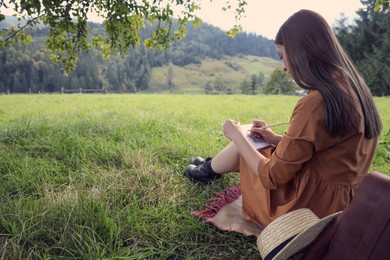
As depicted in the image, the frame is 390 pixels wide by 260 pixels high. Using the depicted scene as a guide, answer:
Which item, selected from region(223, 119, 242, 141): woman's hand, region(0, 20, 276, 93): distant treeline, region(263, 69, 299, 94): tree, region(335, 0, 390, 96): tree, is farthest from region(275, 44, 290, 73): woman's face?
region(263, 69, 299, 94): tree

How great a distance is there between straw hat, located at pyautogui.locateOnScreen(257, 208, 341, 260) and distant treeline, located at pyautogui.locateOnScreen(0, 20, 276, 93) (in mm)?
16661

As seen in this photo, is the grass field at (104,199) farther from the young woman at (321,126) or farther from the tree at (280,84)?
the tree at (280,84)

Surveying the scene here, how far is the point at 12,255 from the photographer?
2076 mm

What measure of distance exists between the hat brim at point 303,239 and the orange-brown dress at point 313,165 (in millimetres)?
476

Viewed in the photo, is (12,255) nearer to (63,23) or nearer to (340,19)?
(63,23)

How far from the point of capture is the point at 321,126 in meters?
1.69

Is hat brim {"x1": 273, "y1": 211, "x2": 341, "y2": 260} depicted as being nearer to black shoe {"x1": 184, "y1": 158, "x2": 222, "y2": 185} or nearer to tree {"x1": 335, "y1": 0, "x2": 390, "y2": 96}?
black shoe {"x1": 184, "y1": 158, "x2": 222, "y2": 185}

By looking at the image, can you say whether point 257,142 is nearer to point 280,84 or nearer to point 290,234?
point 290,234

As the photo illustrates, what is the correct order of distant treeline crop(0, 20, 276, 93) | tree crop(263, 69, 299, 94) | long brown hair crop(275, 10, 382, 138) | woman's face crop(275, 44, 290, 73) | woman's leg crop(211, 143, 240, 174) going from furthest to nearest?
distant treeline crop(0, 20, 276, 93), tree crop(263, 69, 299, 94), woman's leg crop(211, 143, 240, 174), woman's face crop(275, 44, 290, 73), long brown hair crop(275, 10, 382, 138)

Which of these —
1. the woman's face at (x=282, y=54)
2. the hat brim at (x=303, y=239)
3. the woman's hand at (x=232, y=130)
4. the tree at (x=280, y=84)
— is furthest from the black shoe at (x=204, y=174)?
the tree at (x=280, y=84)

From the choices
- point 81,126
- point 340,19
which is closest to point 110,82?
point 340,19

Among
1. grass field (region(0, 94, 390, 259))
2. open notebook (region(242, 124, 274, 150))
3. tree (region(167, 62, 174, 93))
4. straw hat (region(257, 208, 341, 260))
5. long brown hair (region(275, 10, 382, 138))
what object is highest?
long brown hair (region(275, 10, 382, 138))

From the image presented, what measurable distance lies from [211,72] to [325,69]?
396 ft

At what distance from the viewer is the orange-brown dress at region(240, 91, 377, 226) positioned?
1.72 meters
